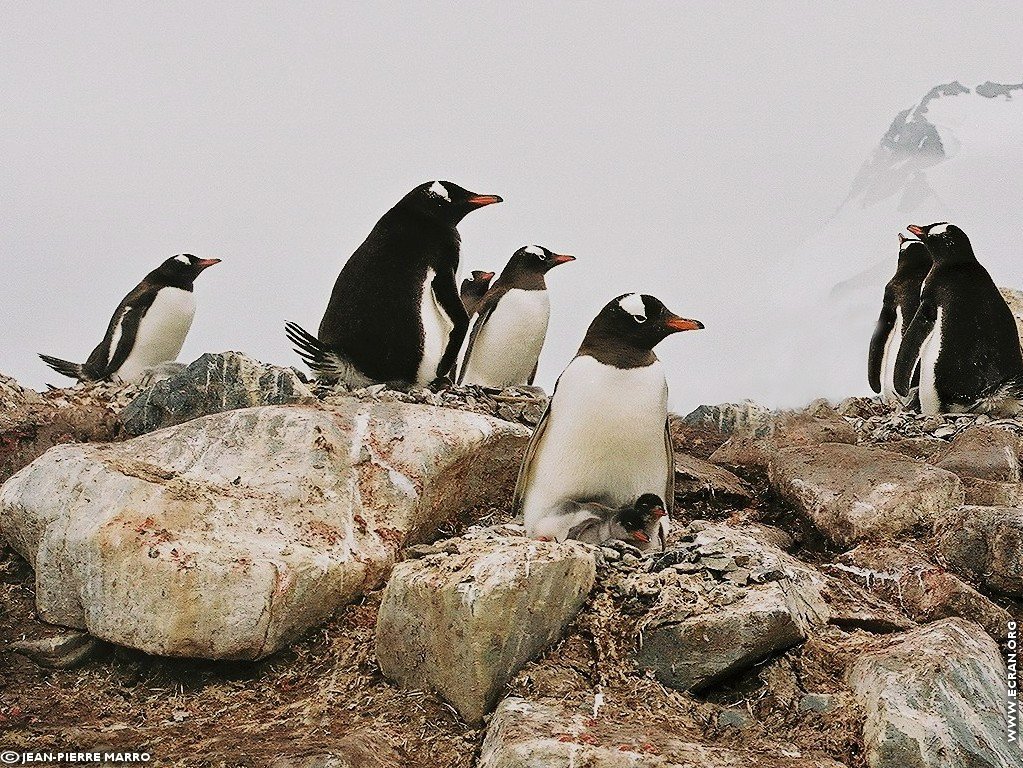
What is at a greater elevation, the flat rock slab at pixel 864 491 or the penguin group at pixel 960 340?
the penguin group at pixel 960 340

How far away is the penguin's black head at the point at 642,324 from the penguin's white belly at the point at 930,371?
14.5ft

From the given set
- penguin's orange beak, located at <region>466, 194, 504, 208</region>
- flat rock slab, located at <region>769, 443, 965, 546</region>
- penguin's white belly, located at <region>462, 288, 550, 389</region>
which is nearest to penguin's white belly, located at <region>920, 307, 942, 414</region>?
flat rock slab, located at <region>769, 443, 965, 546</region>

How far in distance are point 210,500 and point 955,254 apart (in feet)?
20.8

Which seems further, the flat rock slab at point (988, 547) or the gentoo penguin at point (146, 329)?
the gentoo penguin at point (146, 329)

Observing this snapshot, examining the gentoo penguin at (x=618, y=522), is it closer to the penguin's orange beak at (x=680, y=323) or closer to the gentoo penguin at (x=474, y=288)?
the penguin's orange beak at (x=680, y=323)

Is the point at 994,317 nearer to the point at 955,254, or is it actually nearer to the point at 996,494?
the point at 955,254

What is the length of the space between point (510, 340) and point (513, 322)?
0.16 metres

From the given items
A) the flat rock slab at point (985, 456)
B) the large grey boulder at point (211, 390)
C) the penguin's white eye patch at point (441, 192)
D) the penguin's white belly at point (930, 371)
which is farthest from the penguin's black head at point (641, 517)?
the penguin's white belly at point (930, 371)

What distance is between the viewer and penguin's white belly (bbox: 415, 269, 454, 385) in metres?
6.57

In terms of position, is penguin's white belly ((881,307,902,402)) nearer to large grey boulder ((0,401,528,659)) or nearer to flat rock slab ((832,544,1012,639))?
flat rock slab ((832,544,1012,639))

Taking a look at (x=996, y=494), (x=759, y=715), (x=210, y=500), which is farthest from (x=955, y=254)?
(x=210, y=500)

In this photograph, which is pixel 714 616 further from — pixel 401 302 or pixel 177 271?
pixel 177 271

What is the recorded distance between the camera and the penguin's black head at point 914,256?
1002 cm

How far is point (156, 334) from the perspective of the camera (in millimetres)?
9852
